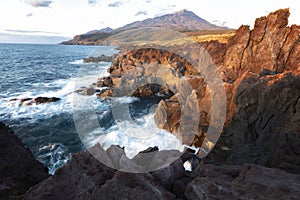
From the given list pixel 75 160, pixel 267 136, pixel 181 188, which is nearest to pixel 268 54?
pixel 267 136

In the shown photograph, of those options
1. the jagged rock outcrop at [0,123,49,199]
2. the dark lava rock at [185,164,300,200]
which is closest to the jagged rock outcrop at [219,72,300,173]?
the dark lava rock at [185,164,300,200]

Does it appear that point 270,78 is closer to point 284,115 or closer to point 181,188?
point 284,115

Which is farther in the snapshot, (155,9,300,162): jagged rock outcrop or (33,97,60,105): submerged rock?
(33,97,60,105): submerged rock

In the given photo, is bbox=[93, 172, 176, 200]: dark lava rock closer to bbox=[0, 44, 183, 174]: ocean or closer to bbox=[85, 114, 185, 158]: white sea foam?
bbox=[85, 114, 185, 158]: white sea foam

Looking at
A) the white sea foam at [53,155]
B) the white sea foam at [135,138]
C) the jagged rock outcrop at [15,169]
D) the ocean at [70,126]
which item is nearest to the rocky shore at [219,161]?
the jagged rock outcrop at [15,169]

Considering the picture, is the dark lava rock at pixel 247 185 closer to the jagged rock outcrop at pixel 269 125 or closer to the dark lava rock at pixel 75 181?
the jagged rock outcrop at pixel 269 125
